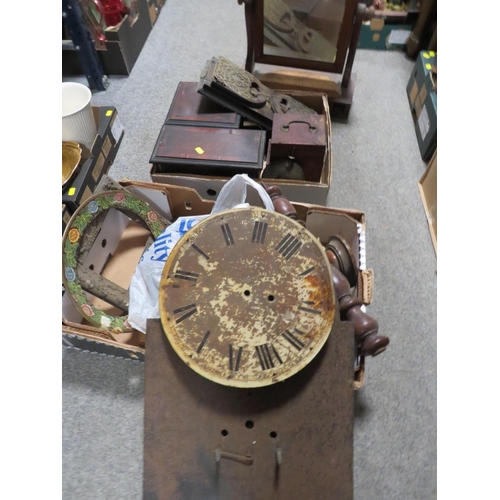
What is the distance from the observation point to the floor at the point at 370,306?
3.48ft

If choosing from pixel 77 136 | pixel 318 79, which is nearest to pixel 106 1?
pixel 77 136

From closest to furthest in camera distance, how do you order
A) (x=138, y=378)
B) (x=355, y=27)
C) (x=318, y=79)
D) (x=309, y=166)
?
(x=138, y=378) < (x=309, y=166) < (x=355, y=27) < (x=318, y=79)

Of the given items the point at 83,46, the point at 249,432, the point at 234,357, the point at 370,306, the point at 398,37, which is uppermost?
the point at 398,37

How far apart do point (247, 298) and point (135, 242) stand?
80 cm

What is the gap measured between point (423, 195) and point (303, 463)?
4.18 feet

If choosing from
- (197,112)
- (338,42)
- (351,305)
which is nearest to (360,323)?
(351,305)

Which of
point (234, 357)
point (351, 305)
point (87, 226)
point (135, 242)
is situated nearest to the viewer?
point (234, 357)

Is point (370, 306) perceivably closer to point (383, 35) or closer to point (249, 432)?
point (249, 432)

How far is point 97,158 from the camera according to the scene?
4.81 ft

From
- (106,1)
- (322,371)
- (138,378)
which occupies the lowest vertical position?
(138,378)

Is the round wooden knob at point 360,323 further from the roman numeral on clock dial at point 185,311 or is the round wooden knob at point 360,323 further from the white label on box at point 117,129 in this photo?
the white label on box at point 117,129

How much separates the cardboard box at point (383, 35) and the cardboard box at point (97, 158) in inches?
60.1

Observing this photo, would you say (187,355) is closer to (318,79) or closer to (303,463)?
(303,463)

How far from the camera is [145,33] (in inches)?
87.8
